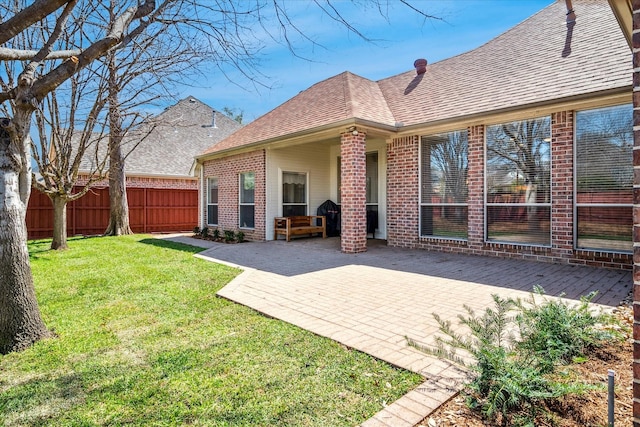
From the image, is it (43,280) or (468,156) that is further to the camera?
(468,156)

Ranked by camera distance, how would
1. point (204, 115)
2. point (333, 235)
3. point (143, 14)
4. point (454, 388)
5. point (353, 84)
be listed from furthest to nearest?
point (204, 115) → point (333, 235) → point (353, 84) → point (143, 14) → point (454, 388)

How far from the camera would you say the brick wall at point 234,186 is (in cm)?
1183

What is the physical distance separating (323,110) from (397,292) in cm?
676

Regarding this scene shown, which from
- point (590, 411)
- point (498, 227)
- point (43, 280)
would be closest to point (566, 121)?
point (498, 227)

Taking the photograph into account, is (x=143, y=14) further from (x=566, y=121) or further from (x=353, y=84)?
(x=353, y=84)

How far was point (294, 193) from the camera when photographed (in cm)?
1248

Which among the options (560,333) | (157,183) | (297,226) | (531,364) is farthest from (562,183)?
(157,183)

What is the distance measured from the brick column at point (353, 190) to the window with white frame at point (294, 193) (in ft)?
12.2

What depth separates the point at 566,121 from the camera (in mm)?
6871

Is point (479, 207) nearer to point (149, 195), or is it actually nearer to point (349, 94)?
point (349, 94)

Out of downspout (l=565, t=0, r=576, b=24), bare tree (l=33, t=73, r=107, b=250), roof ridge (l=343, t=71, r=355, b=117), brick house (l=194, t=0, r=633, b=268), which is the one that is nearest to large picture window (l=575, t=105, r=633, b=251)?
brick house (l=194, t=0, r=633, b=268)

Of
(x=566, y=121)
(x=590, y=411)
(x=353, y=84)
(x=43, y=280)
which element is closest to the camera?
(x=590, y=411)

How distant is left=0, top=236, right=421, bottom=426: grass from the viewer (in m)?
2.35

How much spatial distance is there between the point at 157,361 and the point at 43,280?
15.1 feet
